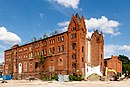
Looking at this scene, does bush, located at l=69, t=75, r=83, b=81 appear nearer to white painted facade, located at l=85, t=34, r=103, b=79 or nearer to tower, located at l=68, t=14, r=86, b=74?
tower, located at l=68, t=14, r=86, b=74

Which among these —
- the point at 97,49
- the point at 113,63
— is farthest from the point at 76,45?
the point at 113,63

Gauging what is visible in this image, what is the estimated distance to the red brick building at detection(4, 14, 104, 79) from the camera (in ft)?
216

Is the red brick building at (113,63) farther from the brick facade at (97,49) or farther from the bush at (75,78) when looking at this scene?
the bush at (75,78)

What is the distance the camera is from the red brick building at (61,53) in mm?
65775

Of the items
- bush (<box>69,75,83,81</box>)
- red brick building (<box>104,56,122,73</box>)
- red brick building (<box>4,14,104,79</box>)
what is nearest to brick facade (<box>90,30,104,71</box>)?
red brick building (<box>4,14,104,79</box>)

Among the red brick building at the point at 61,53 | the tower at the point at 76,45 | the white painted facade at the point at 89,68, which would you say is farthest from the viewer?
the white painted facade at the point at 89,68

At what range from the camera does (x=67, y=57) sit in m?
67.8

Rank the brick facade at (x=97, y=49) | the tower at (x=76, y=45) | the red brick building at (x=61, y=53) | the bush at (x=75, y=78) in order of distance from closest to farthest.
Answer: the bush at (x=75, y=78)
the tower at (x=76, y=45)
the red brick building at (x=61, y=53)
the brick facade at (x=97, y=49)

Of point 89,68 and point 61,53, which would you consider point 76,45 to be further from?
point 89,68

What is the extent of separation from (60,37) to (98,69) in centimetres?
1607

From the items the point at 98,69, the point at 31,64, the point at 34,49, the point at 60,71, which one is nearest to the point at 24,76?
the point at 31,64

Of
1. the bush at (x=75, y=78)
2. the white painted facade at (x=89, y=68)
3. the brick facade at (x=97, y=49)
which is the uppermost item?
the brick facade at (x=97, y=49)

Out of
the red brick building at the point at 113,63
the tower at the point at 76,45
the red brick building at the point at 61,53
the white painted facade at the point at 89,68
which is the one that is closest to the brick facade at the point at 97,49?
the red brick building at the point at 61,53

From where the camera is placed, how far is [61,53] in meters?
70.4
